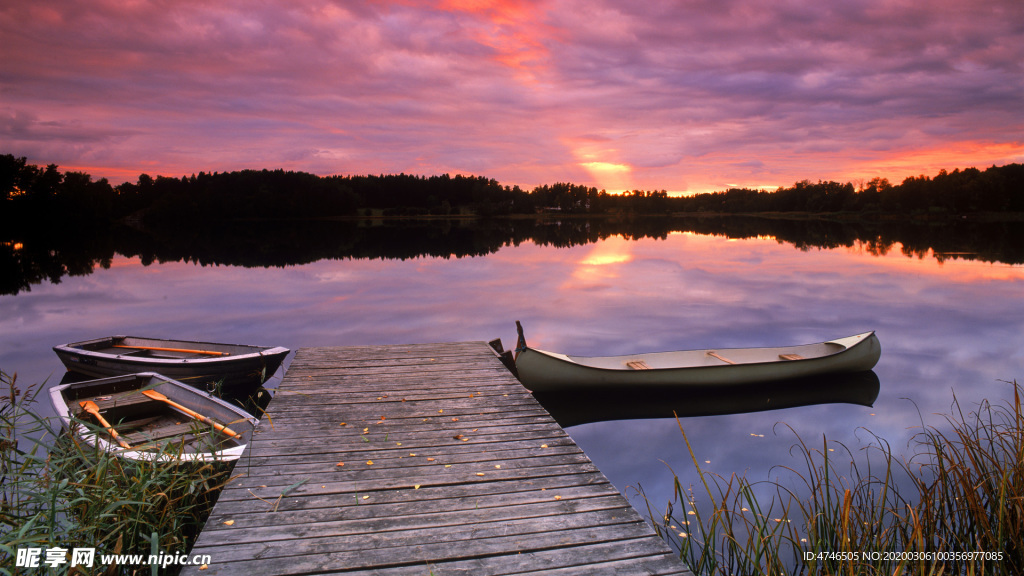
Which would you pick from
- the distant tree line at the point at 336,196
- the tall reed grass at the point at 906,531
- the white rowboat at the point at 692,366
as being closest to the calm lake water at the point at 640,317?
the white rowboat at the point at 692,366

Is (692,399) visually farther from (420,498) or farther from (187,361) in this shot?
(187,361)

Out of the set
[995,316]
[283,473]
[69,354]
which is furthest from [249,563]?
[995,316]

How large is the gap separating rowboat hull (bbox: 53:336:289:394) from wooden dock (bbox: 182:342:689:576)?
365cm

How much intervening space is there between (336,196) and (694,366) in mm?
96895

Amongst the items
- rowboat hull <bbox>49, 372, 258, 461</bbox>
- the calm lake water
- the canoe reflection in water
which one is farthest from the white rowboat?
rowboat hull <bbox>49, 372, 258, 461</bbox>

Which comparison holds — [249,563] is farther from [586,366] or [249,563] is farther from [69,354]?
[69,354]

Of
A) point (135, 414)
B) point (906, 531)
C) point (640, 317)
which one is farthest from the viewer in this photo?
point (640, 317)

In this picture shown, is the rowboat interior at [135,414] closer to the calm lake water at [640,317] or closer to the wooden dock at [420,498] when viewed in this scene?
the wooden dock at [420,498]

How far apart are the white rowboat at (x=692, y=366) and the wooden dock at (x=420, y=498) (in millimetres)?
A: 2540

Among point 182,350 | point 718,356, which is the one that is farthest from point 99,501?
point 718,356

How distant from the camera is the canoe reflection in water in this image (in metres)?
8.90

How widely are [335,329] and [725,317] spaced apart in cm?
1155

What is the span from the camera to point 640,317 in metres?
17.1

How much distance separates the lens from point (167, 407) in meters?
6.98
